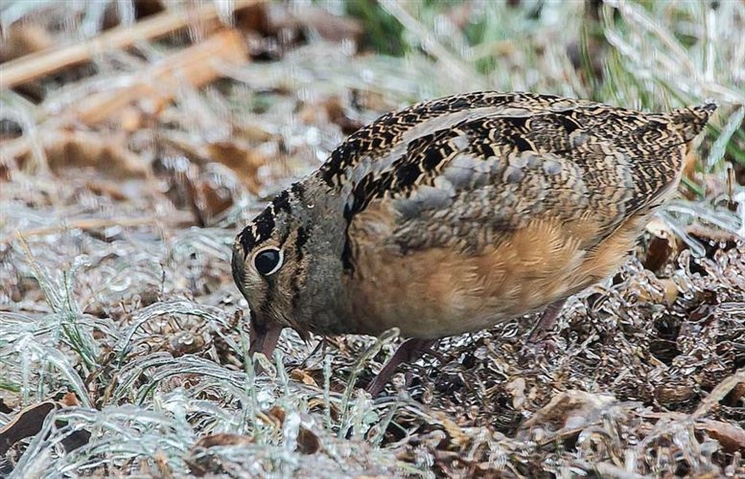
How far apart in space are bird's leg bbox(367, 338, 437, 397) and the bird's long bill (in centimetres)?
27

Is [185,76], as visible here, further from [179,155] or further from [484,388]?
[484,388]

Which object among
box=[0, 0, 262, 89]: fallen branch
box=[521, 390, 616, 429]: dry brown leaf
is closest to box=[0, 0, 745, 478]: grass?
box=[521, 390, 616, 429]: dry brown leaf

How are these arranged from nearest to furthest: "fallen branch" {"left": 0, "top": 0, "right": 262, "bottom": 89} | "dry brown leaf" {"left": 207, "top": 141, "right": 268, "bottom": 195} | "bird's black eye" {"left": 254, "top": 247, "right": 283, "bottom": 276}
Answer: "bird's black eye" {"left": 254, "top": 247, "right": 283, "bottom": 276} < "dry brown leaf" {"left": 207, "top": 141, "right": 268, "bottom": 195} < "fallen branch" {"left": 0, "top": 0, "right": 262, "bottom": 89}

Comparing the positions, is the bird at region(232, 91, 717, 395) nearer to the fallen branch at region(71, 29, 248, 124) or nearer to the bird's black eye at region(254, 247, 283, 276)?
the bird's black eye at region(254, 247, 283, 276)

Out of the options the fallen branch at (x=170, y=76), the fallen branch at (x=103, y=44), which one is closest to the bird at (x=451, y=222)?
the fallen branch at (x=170, y=76)

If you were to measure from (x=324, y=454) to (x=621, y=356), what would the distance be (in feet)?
3.22

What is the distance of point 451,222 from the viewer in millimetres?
2838

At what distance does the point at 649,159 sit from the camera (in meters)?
3.16

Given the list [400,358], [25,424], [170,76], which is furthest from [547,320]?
[170,76]

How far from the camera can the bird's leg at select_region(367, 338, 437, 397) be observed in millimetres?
3057

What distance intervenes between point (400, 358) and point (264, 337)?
357mm

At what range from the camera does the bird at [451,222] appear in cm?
284

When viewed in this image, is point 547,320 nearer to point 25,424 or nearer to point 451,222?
point 451,222

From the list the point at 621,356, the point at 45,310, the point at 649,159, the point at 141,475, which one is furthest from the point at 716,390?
the point at 45,310
